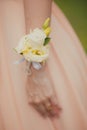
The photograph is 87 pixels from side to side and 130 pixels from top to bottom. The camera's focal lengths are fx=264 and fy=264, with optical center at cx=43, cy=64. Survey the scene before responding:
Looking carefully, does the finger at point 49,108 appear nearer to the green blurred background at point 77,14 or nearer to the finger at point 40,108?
the finger at point 40,108

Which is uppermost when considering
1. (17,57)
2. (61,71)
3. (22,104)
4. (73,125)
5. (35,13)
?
(35,13)

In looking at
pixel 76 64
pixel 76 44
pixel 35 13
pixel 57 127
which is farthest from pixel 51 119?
pixel 35 13

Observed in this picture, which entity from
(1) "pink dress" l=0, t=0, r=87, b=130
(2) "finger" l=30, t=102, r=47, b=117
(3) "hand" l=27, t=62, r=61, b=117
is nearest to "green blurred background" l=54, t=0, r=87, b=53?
(1) "pink dress" l=0, t=0, r=87, b=130

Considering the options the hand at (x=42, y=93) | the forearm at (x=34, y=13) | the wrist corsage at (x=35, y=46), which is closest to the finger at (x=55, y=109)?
the hand at (x=42, y=93)

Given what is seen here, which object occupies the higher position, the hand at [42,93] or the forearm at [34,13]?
the forearm at [34,13]

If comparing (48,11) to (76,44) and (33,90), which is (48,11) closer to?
(76,44)

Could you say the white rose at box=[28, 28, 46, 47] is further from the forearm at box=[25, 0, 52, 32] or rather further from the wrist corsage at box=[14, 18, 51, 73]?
the forearm at box=[25, 0, 52, 32]
